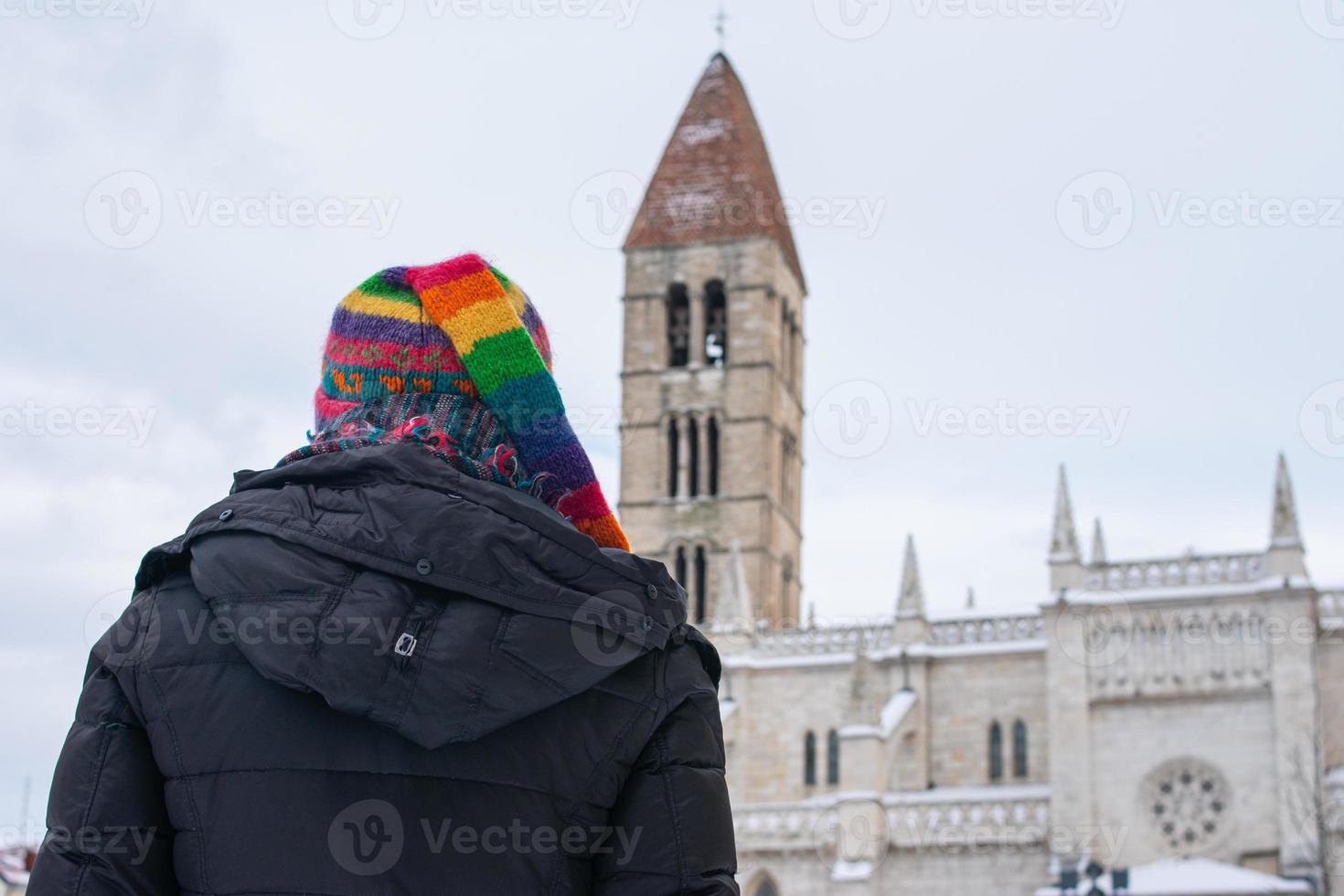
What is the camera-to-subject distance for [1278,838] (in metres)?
31.3

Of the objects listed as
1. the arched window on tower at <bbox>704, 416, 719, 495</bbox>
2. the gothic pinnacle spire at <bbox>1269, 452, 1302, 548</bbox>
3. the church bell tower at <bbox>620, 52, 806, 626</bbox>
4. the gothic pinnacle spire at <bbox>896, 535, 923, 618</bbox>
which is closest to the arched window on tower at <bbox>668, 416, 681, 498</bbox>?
the church bell tower at <bbox>620, 52, 806, 626</bbox>

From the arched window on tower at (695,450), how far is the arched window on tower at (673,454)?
1.01 feet

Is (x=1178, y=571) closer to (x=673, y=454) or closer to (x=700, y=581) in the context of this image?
(x=700, y=581)

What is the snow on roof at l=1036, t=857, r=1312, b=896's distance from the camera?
91.6 ft

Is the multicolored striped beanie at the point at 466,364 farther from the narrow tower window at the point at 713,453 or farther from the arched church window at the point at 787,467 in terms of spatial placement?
the arched church window at the point at 787,467

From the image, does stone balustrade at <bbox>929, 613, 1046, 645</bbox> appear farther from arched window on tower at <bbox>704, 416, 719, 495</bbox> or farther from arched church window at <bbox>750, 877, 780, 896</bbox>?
arched window on tower at <bbox>704, 416, 719, 495</bbox>

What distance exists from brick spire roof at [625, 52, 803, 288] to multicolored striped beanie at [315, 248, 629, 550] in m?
45.0

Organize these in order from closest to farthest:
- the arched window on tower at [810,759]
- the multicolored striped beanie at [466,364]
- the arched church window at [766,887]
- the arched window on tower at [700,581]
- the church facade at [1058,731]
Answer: the multicolored striped beanie at [466,364] → the church facade at [1058,731] → the arched church window at [766,887] → the arched window on tower at [810,759] → the arched window on tower at [700,581]

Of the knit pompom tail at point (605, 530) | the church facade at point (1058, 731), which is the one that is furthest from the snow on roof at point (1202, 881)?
the knit pompom tail at point (605, 530)

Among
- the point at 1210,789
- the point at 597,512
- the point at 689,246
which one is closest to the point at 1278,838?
the point at 1210,789

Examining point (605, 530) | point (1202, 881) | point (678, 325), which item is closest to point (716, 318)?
point (678, 325)

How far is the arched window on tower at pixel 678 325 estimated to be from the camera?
47.4 metres

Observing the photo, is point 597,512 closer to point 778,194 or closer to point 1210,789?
point 1210,789

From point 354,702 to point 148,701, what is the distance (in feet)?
1.12
